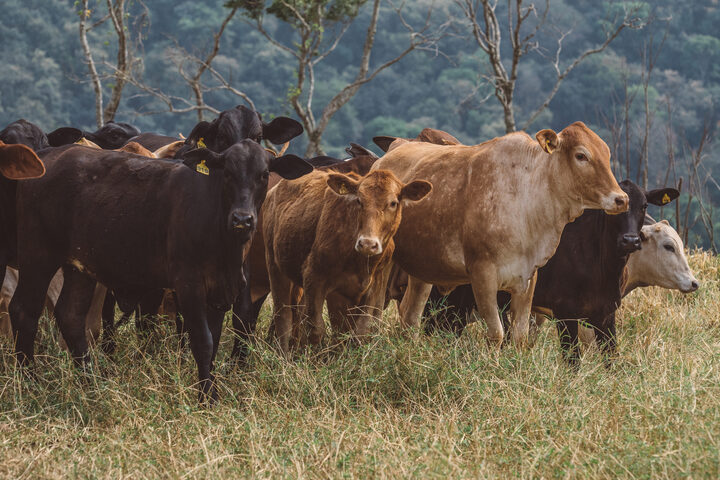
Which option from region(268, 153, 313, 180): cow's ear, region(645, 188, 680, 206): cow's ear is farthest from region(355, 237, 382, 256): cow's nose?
region(645, 188, 680, 206): cow's ear

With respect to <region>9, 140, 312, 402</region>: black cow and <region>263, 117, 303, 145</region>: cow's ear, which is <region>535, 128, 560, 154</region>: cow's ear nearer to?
<region>9, 140, 312, 402</region>: black cow

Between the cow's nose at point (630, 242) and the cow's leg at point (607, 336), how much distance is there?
596 mm

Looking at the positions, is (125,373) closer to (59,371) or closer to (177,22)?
(59,371)

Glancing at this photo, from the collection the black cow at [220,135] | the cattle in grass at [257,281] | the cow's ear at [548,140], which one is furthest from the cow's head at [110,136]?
the cow's ear at [548,140]

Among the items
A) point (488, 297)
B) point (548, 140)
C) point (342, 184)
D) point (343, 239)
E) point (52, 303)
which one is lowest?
point (52, 303)

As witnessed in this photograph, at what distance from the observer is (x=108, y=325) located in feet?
25.5

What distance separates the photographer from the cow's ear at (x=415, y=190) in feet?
22.7

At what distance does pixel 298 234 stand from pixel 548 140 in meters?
1.95

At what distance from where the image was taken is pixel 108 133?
11195 millimetres

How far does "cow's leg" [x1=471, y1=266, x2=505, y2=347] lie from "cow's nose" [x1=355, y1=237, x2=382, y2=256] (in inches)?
29.7

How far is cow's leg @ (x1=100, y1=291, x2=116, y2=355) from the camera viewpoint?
7.39 metres

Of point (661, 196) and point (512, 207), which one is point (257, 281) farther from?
point (661, 196)

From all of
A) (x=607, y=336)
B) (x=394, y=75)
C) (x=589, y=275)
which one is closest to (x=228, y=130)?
(x=589, y=275)

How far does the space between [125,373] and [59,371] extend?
431 millimetres
